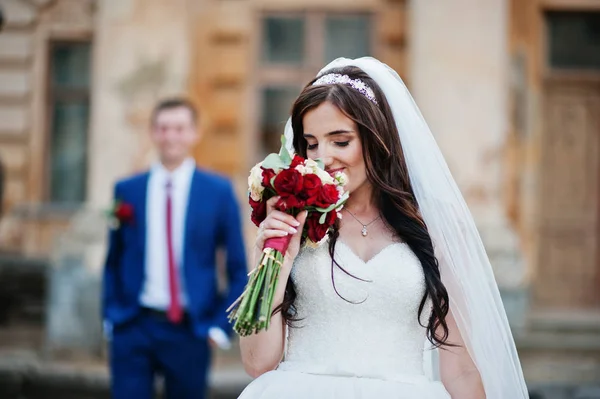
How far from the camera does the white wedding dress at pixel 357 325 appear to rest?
3139 mm

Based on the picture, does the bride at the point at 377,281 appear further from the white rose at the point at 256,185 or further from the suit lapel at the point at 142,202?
the suit lapel at the point at 142,202

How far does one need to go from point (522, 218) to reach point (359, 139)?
25.8 ft

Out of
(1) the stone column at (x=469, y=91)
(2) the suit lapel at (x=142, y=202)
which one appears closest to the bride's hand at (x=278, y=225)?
(2) the suit lapel at (x=142, y=202)

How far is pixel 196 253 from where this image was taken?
538 cm

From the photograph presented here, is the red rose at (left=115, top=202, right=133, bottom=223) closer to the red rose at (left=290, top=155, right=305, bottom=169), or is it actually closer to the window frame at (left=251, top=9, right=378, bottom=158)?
the red rose at (left=290, top=155, right=305, bottom=169)

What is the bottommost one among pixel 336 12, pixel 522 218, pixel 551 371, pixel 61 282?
pixel 551 371

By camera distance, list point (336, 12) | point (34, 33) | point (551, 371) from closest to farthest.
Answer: point (551, 371)
point (336, 12)
point (34, 33)

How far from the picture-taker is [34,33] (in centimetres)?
1286

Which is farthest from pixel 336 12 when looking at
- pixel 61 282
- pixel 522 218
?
pixel 61 282

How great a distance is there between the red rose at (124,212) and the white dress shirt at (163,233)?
0.09 meters

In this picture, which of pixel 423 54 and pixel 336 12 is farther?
pixel 336 12

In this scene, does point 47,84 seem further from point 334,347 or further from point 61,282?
point 334,347

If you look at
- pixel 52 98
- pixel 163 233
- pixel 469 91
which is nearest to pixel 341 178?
pixel 163 233

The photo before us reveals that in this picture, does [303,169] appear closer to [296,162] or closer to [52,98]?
[296,162]
